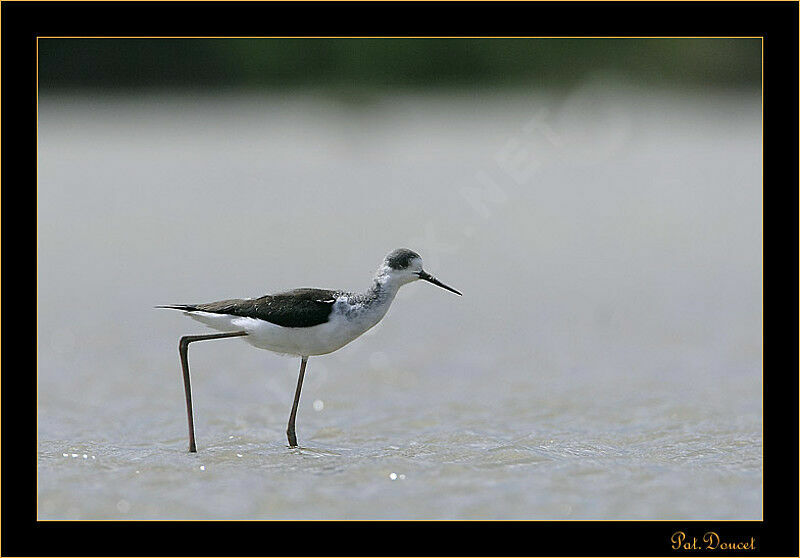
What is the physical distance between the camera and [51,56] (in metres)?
28.3

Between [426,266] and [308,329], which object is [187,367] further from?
[426,266]

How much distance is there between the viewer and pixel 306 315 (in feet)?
22.1

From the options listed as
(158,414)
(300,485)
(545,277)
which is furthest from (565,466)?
(545,277)

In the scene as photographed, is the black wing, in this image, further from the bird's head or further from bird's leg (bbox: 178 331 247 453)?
the bird's head

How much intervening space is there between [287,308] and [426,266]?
672 centimetres

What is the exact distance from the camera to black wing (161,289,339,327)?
6734 mm

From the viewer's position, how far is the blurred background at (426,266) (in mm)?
6398

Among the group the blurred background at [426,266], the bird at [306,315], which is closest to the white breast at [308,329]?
the bird at [306,315]

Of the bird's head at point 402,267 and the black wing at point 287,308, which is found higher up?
the bird's head at point 402,267

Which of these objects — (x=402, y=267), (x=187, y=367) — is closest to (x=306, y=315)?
Result: (x=402, y=267)

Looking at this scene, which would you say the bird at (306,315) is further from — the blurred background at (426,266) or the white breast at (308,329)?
the blurred background at (426,266)

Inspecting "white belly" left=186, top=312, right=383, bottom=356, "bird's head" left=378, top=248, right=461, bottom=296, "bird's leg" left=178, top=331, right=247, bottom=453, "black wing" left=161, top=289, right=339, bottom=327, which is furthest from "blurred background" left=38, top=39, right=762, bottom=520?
"bird's head" left=378, top=248, right=461, bottom=296

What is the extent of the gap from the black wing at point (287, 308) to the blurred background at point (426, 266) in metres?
0.81

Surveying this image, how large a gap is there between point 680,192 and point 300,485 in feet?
45.2
